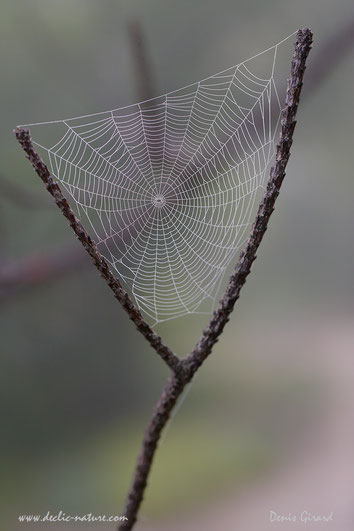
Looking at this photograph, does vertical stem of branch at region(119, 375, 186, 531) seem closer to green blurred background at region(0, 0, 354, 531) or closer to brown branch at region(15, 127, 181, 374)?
brown branch at region(15, 127, 181, 374)

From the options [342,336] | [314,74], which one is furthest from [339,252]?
[314,74]

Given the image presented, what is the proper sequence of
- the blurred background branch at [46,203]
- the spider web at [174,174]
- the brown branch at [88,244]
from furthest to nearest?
the blurred background branch at [46,203], the spider web at [174,174], the brown branch at [88,244]

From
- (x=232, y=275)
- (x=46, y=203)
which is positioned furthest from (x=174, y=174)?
(x=232, y=275)

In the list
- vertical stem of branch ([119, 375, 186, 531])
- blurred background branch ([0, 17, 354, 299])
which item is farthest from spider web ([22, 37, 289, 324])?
vertical stem of branch ([119, 375, 186, 531])

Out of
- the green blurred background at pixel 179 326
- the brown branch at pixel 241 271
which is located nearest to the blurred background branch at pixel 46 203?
the green blurred background at pixel 179 326

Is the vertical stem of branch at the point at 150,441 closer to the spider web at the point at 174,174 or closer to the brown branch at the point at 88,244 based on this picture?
the brown branch at the point at 88,244

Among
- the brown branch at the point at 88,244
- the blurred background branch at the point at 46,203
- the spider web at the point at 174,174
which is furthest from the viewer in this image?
the blurred background branch at the point at 46,203

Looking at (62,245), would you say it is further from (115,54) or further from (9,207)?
(115,54)
